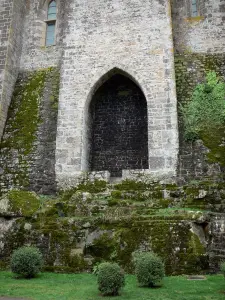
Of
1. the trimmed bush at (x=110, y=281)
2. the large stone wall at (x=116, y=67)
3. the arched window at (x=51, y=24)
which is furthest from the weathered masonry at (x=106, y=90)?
the trimmed bush at (x=110, y=281)

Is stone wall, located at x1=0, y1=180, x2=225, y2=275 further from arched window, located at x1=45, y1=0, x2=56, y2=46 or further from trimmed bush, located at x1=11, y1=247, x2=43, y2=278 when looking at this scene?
arched window, located at x1=45, y1=0, x2=56, y2=46

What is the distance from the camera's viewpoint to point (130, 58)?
1448 centimetres

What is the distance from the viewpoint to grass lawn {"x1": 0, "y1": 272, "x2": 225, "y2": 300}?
6719mm

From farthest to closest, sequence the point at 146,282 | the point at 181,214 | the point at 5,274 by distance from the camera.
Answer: the point at 181,214 < the point at 5,274 < the point at 146,282

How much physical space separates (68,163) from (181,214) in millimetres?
5303

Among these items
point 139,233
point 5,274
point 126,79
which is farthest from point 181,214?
point 126,79

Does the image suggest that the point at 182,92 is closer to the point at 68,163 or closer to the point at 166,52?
the point at 166,52

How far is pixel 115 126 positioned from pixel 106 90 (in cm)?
178

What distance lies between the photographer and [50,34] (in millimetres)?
17641

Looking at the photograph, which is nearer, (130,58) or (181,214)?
(181,214)

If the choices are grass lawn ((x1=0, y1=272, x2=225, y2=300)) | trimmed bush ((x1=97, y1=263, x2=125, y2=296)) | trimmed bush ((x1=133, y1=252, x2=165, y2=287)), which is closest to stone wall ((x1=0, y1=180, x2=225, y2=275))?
grass lawn ((x1=0, y1=272, x2=225, y2=300))

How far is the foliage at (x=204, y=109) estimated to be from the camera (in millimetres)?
13559

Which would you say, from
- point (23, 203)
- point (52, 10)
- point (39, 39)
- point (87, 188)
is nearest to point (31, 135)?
point (87, 188)

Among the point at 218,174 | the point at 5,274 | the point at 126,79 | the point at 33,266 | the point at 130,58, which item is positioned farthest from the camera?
the point at 126,79
